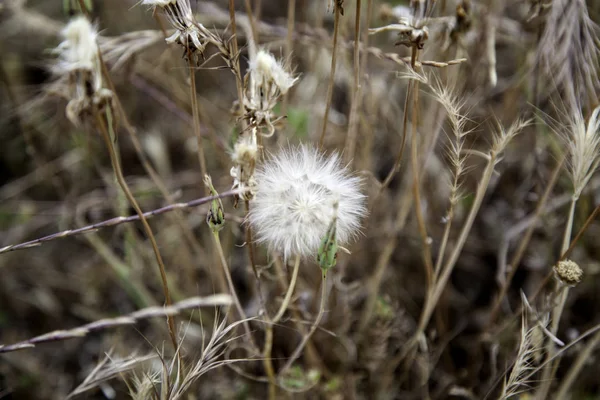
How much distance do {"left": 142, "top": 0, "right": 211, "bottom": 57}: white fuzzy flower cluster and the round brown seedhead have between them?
1037 millimetres

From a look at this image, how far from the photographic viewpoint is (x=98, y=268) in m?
2.23

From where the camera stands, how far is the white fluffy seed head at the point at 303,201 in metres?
1.14

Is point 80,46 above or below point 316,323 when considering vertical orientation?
above

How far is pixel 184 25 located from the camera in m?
1.06

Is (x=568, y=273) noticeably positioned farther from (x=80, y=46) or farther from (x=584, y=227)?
(x=80, y=46)

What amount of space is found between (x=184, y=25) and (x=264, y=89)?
231 millimetres

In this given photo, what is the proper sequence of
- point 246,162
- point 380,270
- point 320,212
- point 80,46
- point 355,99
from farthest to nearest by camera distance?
1. point 380,270
2. point 355,99
3. point 320,212
4. point 246,162
5. point 80,46

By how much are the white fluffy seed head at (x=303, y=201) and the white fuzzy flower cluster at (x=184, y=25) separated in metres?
0.33

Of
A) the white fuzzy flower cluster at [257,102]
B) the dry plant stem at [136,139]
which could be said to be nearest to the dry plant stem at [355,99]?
the white fuzzy flower cluster at [257,102]

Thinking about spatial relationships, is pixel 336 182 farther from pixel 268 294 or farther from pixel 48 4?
pixel 48 4

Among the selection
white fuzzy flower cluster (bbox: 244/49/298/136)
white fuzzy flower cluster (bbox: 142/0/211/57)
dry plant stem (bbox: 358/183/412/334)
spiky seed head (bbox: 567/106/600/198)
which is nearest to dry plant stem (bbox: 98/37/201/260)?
white fuzzy flower cluster (bbox: 142/0/211/57)

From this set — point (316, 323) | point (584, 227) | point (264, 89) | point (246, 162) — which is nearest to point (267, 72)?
point (264, 89)

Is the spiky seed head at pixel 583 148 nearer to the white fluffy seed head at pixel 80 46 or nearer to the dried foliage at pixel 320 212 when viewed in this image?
the dried foliage at pixel 320 212

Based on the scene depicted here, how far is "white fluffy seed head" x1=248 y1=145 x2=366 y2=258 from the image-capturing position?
1144 mm
